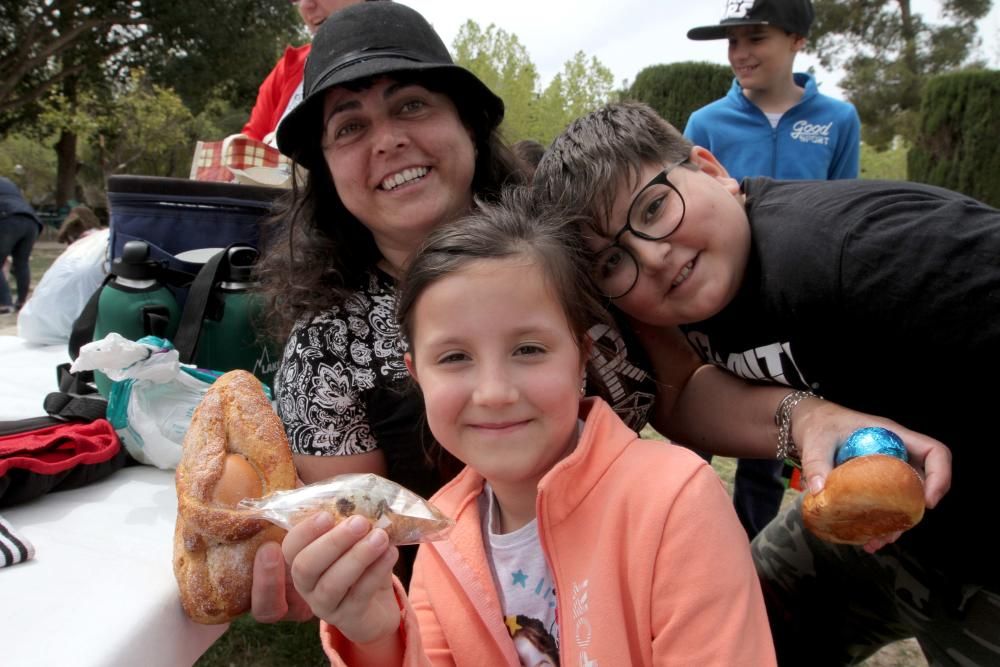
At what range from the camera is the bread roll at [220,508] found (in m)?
1.36

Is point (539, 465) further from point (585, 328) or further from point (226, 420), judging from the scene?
point (226, 420)

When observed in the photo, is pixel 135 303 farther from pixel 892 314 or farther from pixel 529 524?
pixel 892 314

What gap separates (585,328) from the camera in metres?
1.49

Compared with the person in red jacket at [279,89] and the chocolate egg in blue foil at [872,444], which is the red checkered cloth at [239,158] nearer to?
the person in red jacket at [279,89]

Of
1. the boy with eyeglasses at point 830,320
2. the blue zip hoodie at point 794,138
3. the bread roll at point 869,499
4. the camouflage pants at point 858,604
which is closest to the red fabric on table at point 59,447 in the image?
the boy with eyeglasses at point 830,320

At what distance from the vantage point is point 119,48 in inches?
814

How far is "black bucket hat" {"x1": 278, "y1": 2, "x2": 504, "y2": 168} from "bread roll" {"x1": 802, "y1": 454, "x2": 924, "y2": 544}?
134 cm

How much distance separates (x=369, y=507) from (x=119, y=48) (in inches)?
952

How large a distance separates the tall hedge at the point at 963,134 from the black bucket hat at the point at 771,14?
39.8 ft

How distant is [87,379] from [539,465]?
1921 mm

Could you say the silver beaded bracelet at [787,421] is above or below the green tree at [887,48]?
below

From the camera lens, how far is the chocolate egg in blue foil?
3.96ft

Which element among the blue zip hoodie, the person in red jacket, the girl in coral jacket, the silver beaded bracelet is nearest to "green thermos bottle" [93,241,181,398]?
the girl in coral jacket

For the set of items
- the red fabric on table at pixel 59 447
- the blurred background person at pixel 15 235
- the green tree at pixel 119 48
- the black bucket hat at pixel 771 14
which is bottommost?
the blurred background person at pixel 15 235
